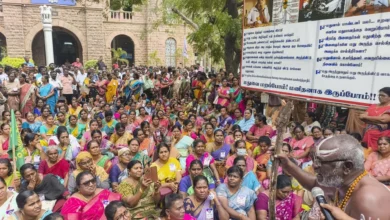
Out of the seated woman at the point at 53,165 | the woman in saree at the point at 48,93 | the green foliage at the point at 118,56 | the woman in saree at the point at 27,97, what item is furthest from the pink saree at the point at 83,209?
the green foliage at the point at 118,56

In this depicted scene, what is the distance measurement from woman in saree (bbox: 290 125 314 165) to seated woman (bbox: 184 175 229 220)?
176 centimetres

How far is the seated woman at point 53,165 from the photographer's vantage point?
432 cm

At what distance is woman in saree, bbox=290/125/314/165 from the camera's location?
485 centimetres

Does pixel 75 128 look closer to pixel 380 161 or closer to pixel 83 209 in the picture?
pixel 83 209

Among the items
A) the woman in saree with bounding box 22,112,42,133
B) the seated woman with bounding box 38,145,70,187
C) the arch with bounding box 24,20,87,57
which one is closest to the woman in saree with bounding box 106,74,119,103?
the woman in saree with bounding box 22,112,42,133

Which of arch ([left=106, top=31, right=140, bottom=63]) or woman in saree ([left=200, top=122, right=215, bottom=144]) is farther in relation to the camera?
arch ([left=106, top=31, right=140, bottom=63])

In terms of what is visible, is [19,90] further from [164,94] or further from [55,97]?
[164,94]

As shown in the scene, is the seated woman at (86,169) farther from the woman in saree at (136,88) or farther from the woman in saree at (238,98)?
the woman in saree at (136,88)

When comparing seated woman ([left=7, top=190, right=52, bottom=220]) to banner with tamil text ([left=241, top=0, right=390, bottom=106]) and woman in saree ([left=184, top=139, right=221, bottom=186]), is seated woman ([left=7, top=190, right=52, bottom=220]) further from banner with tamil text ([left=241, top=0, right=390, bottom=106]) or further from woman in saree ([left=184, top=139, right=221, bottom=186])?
banner with tamil text ([left=241, top=0, right=390, bottom=106])

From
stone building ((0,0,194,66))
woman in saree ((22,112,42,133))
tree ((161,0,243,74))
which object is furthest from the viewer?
stone building ((0,0,194,66))

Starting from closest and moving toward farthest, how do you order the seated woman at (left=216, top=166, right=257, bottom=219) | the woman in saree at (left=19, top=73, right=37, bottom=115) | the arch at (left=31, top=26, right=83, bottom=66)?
1. the seated woman at (left=216, top=166, right=257, bottom=219)
2. the woman in saree at (left=19, top=73, right=37, bottom=115)
3. the arch at (left=31, top=26, right=83, bottom=66)

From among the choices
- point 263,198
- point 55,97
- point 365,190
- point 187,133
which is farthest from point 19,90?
point 365,190

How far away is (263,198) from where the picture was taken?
11.6 feet

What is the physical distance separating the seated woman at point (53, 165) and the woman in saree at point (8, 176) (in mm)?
420
